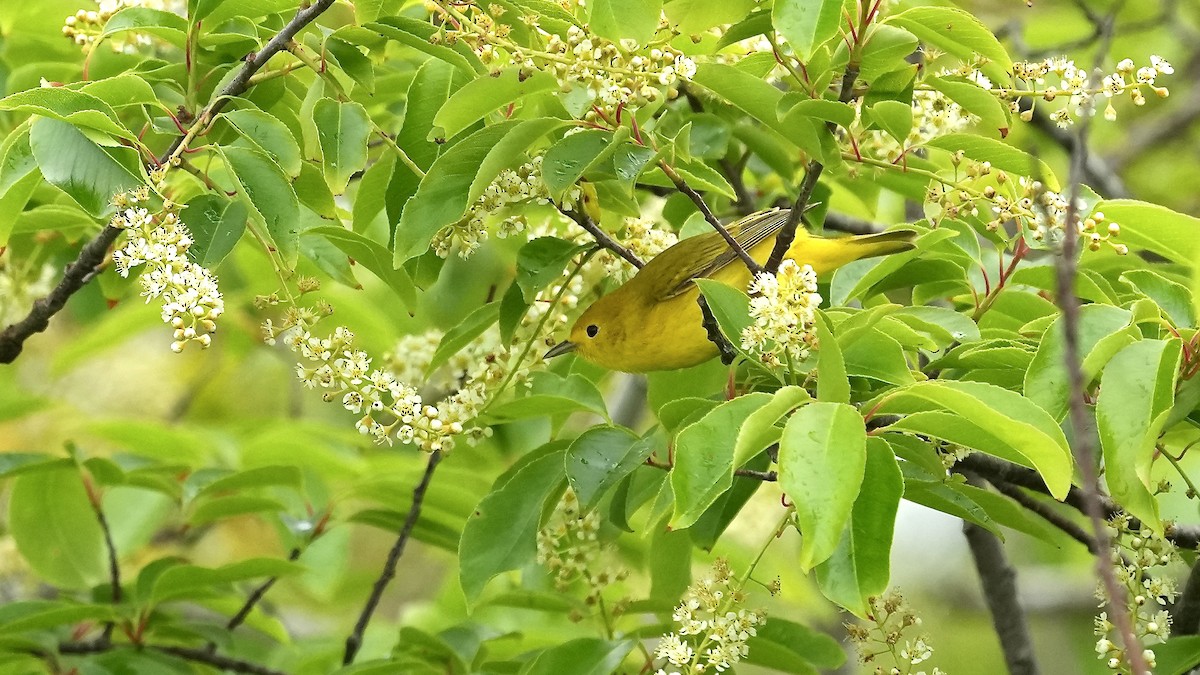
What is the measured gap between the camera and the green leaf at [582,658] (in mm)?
2607

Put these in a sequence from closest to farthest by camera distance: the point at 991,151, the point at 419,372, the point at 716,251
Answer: the point at 991,151 < the point at 419,372 < the point at 716,251

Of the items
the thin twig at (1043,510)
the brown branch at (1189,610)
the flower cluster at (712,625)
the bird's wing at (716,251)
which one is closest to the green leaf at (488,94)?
the flower cluster at (712,625)

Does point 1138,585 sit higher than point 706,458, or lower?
higher

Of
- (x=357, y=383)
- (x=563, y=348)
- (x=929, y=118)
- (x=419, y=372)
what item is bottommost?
(x=357, y=383)

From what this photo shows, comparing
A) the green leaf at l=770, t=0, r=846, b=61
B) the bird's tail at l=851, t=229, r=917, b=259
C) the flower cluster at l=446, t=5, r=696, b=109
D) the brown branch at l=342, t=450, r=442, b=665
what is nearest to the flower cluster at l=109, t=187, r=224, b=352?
the flower cluster at l=446, t=5, r=696, b=109

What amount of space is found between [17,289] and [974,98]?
270 cm

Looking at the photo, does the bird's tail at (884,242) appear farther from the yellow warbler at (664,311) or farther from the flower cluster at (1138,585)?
the flower cluster at (1138,585)

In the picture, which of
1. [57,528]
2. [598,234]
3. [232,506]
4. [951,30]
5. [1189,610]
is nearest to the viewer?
[951,30]

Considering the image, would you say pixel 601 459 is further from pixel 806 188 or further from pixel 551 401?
pixel 806 188

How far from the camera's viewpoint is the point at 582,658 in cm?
266

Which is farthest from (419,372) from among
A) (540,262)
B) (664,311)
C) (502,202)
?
(502,202)

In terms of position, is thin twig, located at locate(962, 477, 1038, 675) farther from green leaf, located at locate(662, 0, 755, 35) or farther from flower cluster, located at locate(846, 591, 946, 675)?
green leaf, located at locate(662, 0, 755, 35)

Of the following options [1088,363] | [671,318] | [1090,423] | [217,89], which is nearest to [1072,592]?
[671,318]

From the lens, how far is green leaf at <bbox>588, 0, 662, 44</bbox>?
1.99 meters
